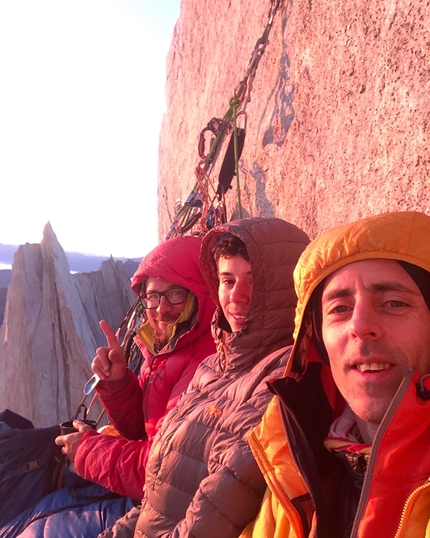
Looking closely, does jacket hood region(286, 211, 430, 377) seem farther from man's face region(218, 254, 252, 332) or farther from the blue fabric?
the blue fabric

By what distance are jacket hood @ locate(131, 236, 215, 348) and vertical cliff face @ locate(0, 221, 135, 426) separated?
5.63 meters

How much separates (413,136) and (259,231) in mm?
760

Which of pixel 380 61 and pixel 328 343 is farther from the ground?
pixel 380 61

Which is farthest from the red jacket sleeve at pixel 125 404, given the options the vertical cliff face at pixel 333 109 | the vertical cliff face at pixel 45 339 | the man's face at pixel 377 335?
the vertical cliff face at pixel 45 339

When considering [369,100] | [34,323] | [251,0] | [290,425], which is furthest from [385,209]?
[34,323]

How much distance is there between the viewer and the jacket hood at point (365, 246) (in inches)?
42.0

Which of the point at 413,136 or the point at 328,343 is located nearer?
the point at 328,343

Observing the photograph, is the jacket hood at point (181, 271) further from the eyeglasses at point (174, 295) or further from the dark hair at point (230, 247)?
the dark hair at point (230, 247)

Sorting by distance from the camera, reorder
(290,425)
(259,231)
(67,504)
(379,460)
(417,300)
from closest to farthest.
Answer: (379,460)
(417,300)
(290,425)
(259,231)
(67,504)

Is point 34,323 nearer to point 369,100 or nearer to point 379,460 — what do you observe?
point 369,100

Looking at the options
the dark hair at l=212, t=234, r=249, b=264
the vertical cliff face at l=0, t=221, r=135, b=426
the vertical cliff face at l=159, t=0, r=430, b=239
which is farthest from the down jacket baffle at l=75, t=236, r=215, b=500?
the vertical cliff face at l=0, t=221, r=135, b=426

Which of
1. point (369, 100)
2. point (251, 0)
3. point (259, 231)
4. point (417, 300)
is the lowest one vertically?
point (417, 300)

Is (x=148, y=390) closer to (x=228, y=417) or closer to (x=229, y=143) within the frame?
(x=228, y=417)

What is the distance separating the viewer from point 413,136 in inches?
76.9
